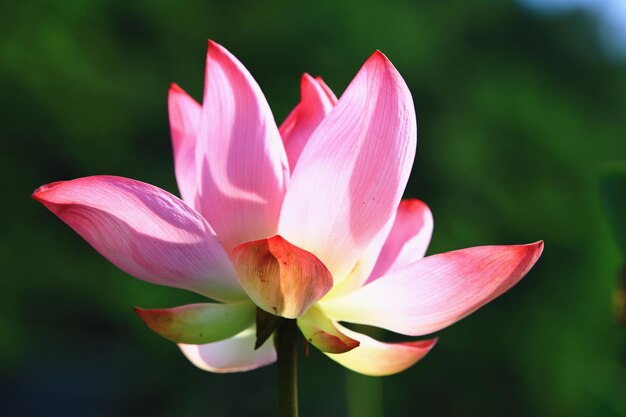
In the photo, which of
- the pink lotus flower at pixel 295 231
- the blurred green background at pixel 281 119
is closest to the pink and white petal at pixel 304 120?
the pink lotus flower at pixel 295 231

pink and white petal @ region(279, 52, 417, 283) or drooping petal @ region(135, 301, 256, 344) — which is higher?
pink and white petal @ region(279, 52, 417, 283)

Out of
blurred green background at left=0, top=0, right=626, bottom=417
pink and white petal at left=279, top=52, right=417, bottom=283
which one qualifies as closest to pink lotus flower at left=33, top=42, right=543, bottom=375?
pink and white petal at left=279, top=52, right=417, bottom=283

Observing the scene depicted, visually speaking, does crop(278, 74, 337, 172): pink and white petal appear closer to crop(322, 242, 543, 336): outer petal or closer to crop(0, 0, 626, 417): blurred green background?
crop(322, 242, 543, 336): outer petal

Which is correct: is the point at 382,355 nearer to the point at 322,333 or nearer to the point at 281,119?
the point at 322,333

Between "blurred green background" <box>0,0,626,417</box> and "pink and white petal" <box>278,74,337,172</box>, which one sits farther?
"blurred green background" <box>0,0,626,417</box>

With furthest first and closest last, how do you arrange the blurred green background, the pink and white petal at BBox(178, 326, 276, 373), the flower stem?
the blurred green background < the pink and white petal at BBox(178, 326, 276, 373) < the flower stem

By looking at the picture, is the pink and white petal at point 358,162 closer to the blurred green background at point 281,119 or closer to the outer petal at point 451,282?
the outer petal at point 451,282

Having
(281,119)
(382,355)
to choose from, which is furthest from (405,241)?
(281,119)
